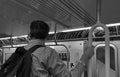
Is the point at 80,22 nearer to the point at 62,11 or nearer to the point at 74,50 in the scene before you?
the point at 74,50

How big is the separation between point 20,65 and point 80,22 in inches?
63.9

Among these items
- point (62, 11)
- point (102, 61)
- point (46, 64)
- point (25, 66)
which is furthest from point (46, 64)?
point (102, 61)

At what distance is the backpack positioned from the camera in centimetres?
123

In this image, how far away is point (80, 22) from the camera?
2.67 metres

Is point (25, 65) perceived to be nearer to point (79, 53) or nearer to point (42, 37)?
point (42, 37)

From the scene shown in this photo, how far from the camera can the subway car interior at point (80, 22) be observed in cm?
186

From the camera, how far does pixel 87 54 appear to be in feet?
4.59

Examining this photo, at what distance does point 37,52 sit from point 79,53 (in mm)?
1520

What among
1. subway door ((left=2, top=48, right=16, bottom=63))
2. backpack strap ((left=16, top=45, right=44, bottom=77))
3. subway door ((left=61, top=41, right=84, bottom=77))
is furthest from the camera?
subway door ((left=2, top=48, right=16, bottom=63))

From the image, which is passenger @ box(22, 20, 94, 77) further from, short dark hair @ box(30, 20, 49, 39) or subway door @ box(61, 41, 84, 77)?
subway door @ box(61, 41, 84, 77)

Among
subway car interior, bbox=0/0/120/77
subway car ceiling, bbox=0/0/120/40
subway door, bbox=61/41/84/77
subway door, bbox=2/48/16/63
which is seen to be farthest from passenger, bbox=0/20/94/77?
subway door, bbox=2/48/16/63

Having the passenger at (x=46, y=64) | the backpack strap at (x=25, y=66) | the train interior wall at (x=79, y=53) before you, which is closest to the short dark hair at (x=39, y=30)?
the passenger at (x=46, y=64)

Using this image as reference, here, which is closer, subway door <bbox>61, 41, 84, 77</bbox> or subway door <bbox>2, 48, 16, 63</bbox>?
subway door <bbox>61, 41, 84, 77</bbox>

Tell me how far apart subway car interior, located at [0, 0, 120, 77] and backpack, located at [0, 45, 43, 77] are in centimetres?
55
